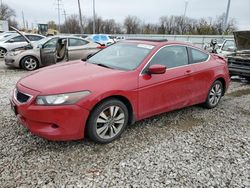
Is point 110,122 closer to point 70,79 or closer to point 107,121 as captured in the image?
point 107,121

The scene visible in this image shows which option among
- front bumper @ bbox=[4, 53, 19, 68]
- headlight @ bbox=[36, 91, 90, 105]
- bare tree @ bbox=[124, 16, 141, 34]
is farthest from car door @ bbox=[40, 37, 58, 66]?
bare tree @ bbox=[124, 16, 141, 34]

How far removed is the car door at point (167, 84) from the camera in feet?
12.5

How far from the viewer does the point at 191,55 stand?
4727 mm

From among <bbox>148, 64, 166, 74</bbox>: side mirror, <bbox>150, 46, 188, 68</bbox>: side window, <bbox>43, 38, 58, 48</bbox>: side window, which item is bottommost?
<bbox>43, 38, 58, 48</bbox>: side window

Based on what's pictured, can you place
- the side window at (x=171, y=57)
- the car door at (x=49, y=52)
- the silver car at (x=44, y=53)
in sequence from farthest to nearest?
the silver car at (x=44, y=53) → the car door at (x=49, y=52) → the side window at (x=171, y=57)

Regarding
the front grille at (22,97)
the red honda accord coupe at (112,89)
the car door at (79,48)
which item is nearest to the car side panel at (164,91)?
the red honda accord coupe at (112,89)

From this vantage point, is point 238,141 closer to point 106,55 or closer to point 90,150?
point 90,150

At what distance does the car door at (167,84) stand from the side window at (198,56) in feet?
0.74

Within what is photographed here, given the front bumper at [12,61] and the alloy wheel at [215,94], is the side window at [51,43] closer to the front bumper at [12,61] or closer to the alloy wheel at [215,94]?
the front bumper at [12,61]

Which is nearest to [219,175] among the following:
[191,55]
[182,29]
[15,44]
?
[191,55]

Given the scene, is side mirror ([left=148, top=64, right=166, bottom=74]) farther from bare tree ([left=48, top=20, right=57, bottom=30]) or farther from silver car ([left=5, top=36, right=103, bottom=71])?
bare tree ([left=48, top=20, right=57, bottom=30])

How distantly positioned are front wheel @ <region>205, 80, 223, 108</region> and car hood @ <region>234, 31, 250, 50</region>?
361 cm

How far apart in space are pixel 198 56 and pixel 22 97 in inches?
133

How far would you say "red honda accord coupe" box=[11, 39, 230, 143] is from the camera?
3104 millimetres
